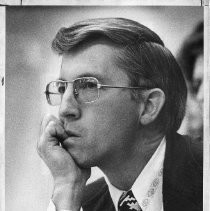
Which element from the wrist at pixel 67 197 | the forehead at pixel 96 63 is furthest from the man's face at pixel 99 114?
the wrist at pixel 67 197

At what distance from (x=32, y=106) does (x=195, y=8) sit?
2.63 feet

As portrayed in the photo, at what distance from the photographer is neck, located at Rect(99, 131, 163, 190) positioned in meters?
2.05

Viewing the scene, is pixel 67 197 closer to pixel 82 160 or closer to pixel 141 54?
pixel 82 160

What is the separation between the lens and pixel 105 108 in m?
2.03

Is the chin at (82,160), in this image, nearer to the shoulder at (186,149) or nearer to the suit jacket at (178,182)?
the suit jacket at (178,182)

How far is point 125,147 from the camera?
2.05 metres

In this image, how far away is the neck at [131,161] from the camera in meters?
2.05

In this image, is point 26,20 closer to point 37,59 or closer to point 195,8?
point 37,59

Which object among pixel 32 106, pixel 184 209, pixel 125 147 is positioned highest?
pixel 32 106

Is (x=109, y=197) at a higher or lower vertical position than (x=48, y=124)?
lower

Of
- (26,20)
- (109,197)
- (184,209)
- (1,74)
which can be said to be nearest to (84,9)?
(26,20)

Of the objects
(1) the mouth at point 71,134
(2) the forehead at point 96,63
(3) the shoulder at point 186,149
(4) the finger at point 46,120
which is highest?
(2) the forehead at point 96,63

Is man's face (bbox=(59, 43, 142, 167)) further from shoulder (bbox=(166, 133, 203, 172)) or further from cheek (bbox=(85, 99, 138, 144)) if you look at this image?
shoulder (bbox=(166, 133, 203, 172))

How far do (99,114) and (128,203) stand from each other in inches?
15.4
